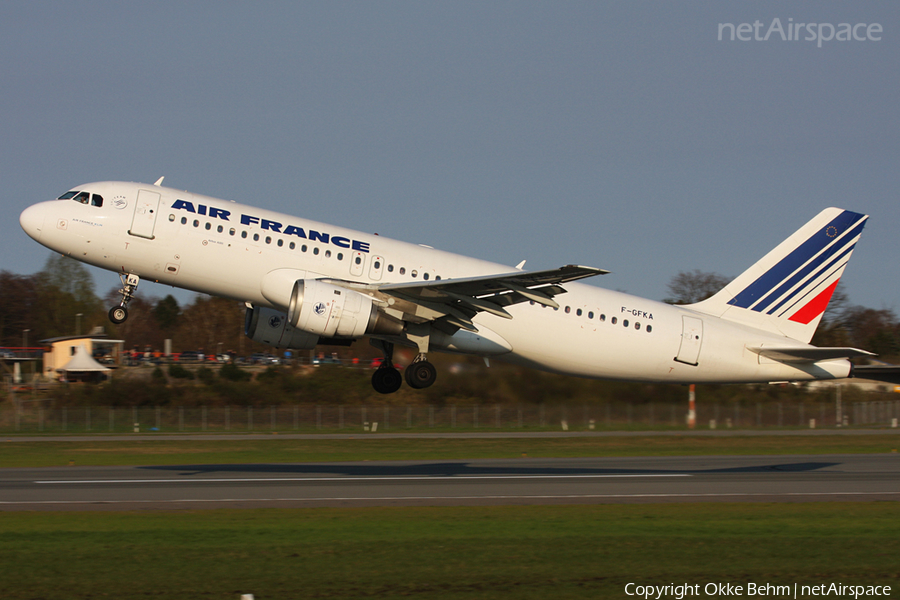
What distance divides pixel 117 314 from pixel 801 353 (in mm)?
21830

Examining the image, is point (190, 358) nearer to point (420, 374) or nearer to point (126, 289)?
point (126, 289)

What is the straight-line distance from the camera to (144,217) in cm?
2538

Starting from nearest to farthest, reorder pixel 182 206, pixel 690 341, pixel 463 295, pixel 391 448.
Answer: pixel 463 295
pixel 182 206
pixel 690 341
pixel 391 448

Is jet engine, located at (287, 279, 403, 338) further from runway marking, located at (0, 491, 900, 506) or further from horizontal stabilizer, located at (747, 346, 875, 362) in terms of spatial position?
horizontal stabilizer, located at (747, 346, 875, 362)

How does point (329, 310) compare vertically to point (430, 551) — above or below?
above

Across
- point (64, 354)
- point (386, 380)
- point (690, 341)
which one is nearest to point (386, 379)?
point (386, 380)

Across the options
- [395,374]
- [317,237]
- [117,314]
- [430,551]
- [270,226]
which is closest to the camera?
[430,551]

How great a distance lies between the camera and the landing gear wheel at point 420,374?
2661 centimetres

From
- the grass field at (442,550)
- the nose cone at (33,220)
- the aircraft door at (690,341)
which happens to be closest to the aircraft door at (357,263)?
the grass field at (442,550)

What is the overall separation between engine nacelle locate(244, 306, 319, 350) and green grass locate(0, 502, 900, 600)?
719 centimetres

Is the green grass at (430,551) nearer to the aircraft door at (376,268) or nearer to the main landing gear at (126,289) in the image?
the main landing gear at (126,289)

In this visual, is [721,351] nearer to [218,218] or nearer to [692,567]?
[692,567]

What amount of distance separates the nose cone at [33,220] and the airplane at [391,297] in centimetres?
4

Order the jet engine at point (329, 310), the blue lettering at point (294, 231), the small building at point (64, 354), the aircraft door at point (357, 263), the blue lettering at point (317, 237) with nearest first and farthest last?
the jet engine at point (329, 310), the blue lettering at point (294, 231), the blue lettering at point (317, 237), the aircraft door at point (357, 263), the small building at point (64, 354)
